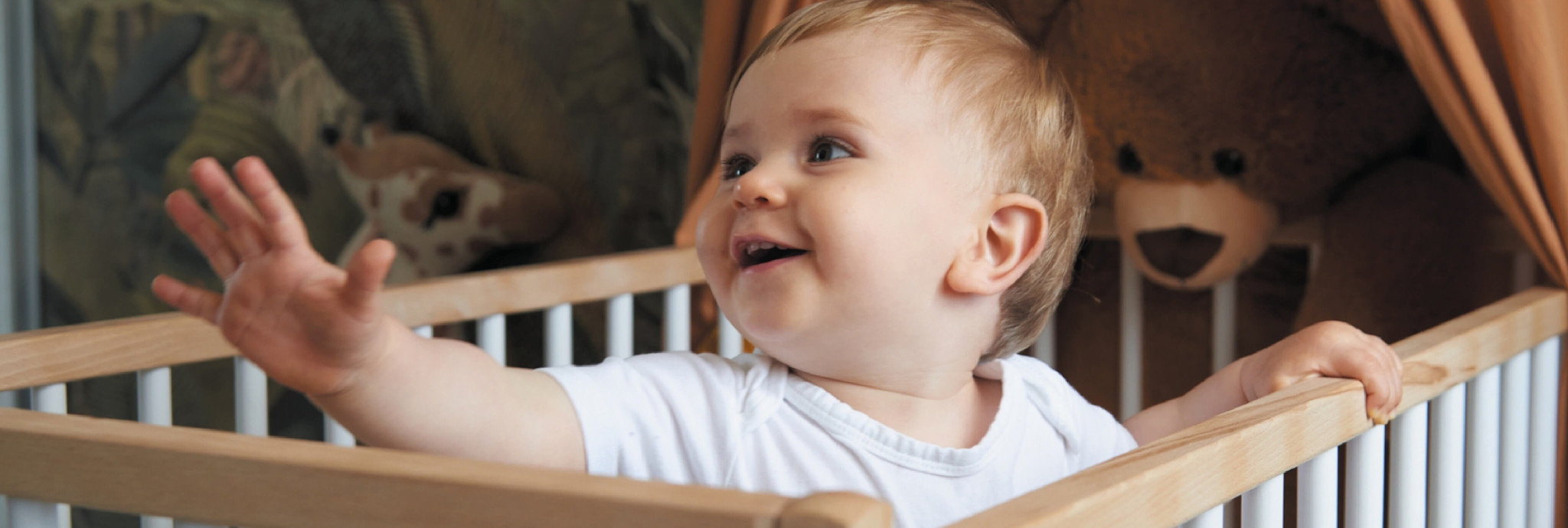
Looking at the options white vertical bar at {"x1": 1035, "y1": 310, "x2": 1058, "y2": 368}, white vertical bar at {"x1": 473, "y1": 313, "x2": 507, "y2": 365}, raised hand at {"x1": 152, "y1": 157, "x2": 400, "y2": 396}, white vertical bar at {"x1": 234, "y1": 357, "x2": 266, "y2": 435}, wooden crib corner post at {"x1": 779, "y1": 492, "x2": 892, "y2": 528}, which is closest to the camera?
wooden crib corner post at {"x1": 779, "y1": 492, "x2": 892, "y2": 528}

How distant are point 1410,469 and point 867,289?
1.16 ft

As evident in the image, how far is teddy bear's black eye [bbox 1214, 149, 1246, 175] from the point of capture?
44.6 inches

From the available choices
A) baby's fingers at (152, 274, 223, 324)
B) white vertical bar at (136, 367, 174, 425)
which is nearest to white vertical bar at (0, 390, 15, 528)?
white vertical bar at (136, 367, 174, 425)

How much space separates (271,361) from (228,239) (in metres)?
0.05

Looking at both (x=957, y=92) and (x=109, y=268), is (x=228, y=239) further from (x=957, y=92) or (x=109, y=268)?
(x=109, y=268)

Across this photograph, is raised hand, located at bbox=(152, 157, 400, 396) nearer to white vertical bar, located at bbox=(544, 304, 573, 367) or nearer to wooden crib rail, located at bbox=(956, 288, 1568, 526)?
wooden crib rail, located at bbox=(956, 288, 1568, 526)

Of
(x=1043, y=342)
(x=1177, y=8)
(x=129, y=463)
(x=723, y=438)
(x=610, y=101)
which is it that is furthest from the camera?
(x=610, y=101)

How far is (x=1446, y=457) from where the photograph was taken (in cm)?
78

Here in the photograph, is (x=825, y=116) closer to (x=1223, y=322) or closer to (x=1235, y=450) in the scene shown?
(x=1235, y=450)

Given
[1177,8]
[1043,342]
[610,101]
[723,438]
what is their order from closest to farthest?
[723,438], [1177,8], [1043,342], [610,101]

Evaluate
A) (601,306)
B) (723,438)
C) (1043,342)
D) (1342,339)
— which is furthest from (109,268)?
(1342,339)

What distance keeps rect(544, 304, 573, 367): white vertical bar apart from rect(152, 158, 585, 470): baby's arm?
1.65ft

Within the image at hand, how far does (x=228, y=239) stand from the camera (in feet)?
1.58

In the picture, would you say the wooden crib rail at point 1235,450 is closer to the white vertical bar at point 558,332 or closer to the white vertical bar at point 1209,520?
the white vertical bar at point 1209,520
